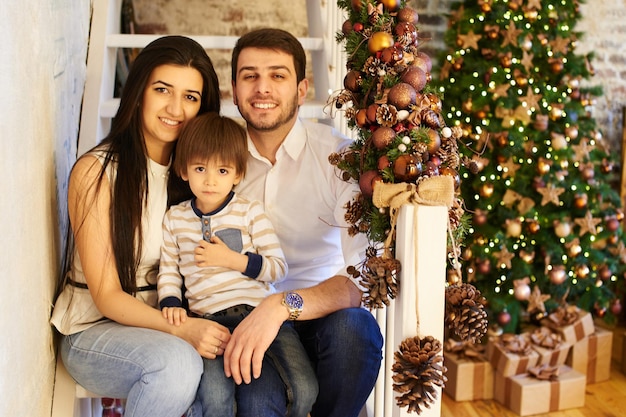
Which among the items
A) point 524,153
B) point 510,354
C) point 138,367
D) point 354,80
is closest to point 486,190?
point 524,153

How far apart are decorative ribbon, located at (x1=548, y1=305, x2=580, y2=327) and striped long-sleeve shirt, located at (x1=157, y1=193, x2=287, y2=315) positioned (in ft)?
7.01

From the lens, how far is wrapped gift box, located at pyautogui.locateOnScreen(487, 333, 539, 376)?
339cm

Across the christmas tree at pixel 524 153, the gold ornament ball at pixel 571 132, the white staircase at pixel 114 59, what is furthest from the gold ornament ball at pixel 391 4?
the gold ornament ball at pixel 571 132

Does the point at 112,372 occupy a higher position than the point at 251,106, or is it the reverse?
the point at 251,106

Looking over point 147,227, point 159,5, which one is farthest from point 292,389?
point 159,5

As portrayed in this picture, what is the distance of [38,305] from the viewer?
170 centimetres

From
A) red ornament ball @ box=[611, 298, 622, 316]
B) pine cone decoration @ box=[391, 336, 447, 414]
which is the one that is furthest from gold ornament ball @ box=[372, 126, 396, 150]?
red ornament ball @ box=[611, 298, 622, 316]

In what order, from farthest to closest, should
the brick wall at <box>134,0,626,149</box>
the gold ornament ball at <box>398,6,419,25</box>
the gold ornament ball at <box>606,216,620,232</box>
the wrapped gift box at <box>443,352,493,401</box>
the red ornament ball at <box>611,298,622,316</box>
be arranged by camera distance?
the brick wall at <box>134,0,626,149</box>
the red ornament ball at <box>611,298,622,316</box>
the gold ornament ball at <box>606,216,620,232</box>
the wrapped gift box at <box>443,352,493,401</box>
the gold ornament ball at <box>398,6,419,25</box>

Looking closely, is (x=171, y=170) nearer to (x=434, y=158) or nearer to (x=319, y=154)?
(x=319, y=154)

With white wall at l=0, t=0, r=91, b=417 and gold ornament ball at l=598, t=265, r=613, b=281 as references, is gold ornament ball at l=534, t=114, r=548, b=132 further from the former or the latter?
white wall at l=0, t=0, r=91, b=417

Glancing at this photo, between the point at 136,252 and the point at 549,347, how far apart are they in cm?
231

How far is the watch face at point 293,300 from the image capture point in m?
1.78

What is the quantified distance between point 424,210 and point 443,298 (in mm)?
181

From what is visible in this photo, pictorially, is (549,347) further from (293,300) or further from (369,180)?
(369,180)
